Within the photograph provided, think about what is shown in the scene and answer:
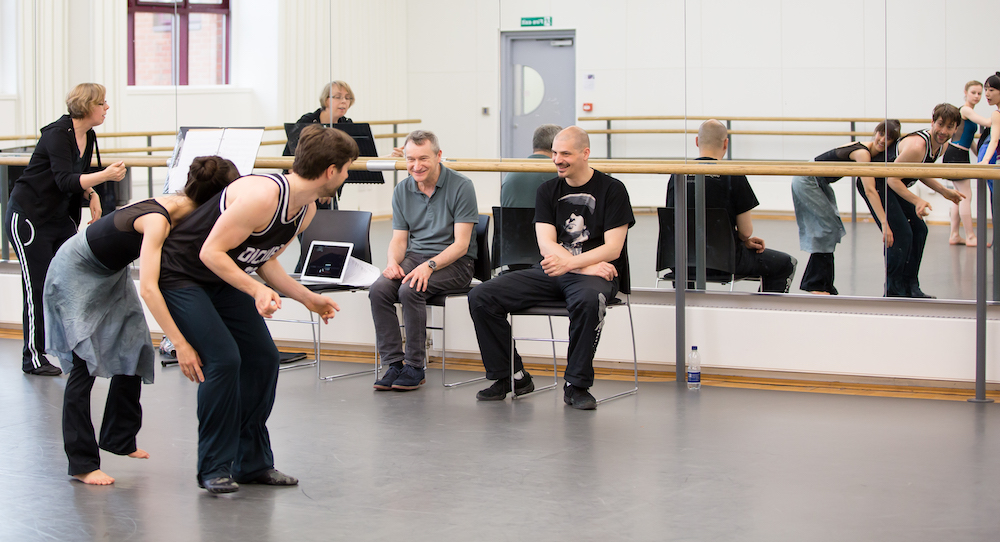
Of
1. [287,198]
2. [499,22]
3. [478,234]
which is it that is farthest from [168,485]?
[499,22]

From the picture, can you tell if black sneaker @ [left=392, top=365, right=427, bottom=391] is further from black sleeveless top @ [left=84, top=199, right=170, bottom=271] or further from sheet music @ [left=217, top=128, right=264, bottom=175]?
black sleeveless top @ [left=84, top=199, right=170, bottom=271]

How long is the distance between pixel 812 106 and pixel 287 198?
2.96 meters


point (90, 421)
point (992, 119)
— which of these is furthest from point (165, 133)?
point (992, 119)

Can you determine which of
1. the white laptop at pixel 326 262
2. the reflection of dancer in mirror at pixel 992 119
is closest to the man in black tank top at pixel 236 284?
the white laptop at pixel 326 262

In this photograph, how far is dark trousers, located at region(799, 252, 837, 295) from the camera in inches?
185

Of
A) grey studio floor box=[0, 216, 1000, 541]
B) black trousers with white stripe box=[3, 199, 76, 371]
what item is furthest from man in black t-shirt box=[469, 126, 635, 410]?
black trousers with white stripe box=[3, 199, 76, 371]

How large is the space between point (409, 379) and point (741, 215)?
180 centimetres

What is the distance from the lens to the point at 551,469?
11.2ft

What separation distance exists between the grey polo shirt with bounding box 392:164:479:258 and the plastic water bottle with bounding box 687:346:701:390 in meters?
1.17

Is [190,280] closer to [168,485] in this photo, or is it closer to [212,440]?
[212,440]

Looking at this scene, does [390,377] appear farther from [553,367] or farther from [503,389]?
[553,367]

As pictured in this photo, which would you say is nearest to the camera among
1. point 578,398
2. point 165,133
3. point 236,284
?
point 236,284

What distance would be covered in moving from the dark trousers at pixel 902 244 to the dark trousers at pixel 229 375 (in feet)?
9.67

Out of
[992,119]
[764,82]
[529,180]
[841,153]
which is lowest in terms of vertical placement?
[529,180]
